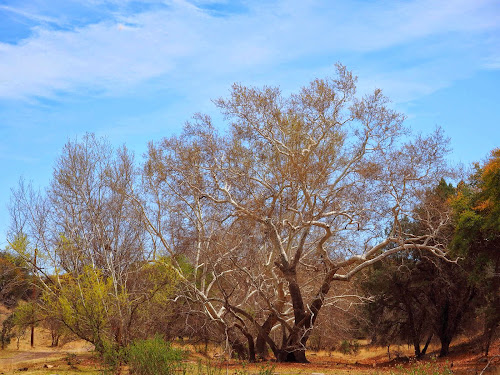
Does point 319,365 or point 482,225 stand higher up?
point 482,225

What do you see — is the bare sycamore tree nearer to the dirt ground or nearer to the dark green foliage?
the dirt ground

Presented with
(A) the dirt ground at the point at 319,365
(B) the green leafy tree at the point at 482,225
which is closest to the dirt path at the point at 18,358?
(A) the dirt ground at the point at 319,365

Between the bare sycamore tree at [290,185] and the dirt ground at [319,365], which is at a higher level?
the bare sycamore tree at [290,185]

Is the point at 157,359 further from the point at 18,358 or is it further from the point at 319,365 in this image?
the point at 18,358

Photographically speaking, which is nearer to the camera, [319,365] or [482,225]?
Answer: [482,225]

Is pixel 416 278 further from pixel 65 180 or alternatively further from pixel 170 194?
pixel 65 180

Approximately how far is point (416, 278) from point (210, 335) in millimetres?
10523

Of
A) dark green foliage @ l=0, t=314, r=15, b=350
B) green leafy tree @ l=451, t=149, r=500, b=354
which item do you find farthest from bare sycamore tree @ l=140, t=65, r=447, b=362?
dark green foliage @ l=0, t=314, r=15, b=350

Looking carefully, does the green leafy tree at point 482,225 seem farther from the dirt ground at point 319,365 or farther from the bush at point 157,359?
the bush at point 157,359

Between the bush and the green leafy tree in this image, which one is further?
the green leafy tree

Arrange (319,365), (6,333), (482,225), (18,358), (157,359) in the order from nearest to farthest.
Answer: (157,359) → (482,225) → (319,365) → (18,358) → (6,333)

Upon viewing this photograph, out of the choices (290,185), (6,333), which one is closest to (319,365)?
(290,185)

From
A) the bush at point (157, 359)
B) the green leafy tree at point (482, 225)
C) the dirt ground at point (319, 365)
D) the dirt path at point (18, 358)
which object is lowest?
the dirt ground at point (319, 365)

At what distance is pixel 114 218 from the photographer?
62.0 feet
